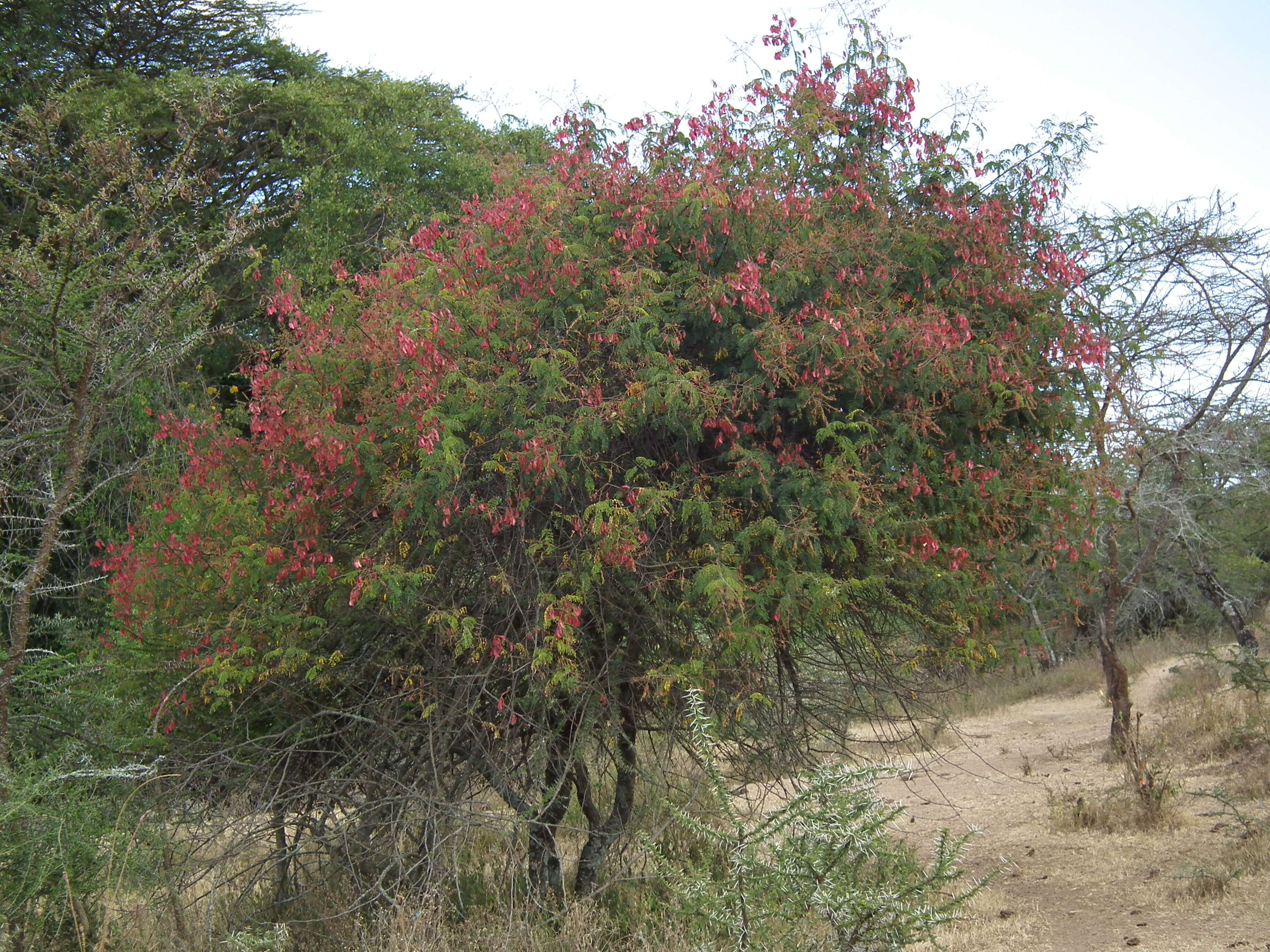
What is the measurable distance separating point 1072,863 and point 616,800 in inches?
153

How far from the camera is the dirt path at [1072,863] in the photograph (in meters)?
6.41

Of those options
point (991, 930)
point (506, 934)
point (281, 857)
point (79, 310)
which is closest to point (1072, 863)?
point (991, 930)

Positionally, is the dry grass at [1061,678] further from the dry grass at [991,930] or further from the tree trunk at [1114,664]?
the dry grass at [991,930]

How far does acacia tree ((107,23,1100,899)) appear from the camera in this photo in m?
5.32

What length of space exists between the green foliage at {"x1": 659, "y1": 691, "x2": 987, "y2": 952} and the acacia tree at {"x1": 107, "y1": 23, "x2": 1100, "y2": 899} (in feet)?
3.63

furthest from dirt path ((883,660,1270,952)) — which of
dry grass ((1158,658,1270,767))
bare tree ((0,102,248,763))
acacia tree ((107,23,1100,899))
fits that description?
bare tree ((0,102,248,763))

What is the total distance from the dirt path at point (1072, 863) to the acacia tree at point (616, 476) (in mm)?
1282

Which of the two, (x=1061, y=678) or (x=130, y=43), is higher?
(x=130, y=43)

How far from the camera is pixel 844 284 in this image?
581 centimetres

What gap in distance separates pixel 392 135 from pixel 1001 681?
14752 mm

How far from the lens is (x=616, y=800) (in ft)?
21.9

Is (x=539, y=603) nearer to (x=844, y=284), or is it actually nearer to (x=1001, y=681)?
(x=844, y=284)

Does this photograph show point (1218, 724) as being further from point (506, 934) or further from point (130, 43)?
point (130, 43)

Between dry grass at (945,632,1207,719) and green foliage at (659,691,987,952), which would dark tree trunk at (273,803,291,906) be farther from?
dry grass at (945,632,1207,719)
